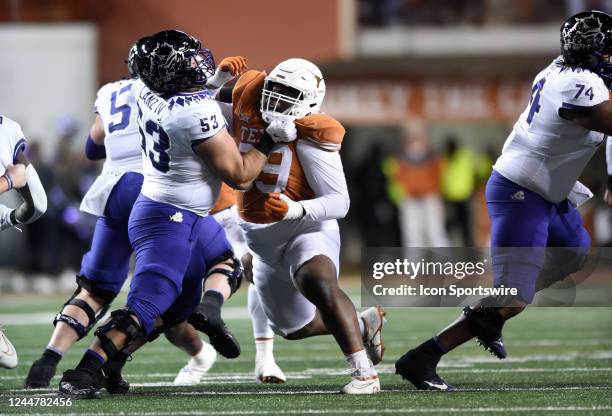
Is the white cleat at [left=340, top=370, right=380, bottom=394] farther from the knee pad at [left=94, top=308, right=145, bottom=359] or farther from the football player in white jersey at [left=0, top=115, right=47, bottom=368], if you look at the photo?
the football player in white jersey at [left=0, top=115, right=47, bottom=368]

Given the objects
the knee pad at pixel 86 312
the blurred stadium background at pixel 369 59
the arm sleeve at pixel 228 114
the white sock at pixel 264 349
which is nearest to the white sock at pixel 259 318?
the white sock at pixel 264 349

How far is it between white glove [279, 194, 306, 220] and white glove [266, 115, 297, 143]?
0.26m

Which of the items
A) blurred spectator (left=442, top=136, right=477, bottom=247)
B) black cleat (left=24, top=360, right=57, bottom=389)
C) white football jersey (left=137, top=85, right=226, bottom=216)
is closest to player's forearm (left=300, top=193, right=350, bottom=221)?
white football jersey (left=137, top=85, right=226, bottom=216)

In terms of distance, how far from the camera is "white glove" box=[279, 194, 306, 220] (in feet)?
19.2

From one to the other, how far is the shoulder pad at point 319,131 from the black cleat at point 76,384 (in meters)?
1.42

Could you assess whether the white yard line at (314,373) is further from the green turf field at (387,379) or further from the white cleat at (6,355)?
the white cleat at (6,355)

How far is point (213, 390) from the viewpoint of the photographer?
20.9 ft

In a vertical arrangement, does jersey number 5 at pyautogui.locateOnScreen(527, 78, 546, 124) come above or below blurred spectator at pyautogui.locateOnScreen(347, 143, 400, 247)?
above

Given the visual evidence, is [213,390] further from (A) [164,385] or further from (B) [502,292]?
(B) [502,292]

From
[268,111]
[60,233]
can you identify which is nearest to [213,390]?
[268,111]

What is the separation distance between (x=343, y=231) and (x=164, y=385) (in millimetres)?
13737

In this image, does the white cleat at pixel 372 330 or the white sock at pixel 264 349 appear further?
the white sock at pixel 264 349

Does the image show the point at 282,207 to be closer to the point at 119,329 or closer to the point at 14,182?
the point at 119,329

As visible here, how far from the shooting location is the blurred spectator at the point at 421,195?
1630 cm
